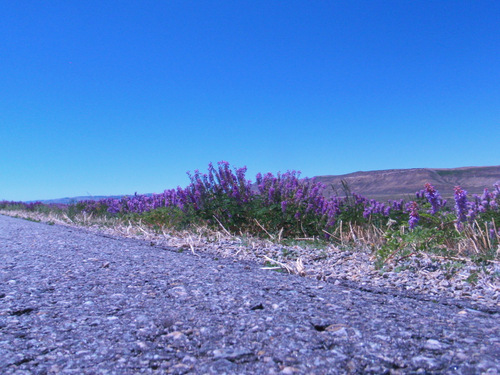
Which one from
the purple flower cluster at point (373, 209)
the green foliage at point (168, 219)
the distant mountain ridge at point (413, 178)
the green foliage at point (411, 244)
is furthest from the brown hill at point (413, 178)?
the green foliage at point (411, 244)

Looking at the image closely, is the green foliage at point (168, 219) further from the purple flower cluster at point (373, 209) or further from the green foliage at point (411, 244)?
the green foliage at point (411, 244)

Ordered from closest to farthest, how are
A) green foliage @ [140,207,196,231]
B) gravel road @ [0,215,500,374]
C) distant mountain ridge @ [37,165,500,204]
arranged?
gravel road @ [0,215,500,374] < green foliage @ [140,207,196,231] < distant mountain ridge @ [37,165,500,204]

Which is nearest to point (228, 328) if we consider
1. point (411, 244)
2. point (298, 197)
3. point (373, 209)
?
point (411, 244)

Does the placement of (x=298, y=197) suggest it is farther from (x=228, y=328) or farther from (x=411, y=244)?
(x=228, y=328)

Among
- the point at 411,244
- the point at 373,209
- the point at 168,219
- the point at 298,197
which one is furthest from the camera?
the point at 168,219

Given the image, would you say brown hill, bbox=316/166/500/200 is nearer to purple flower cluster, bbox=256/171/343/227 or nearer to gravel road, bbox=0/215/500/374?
purple flower cluster, bbox=256/171/343/227

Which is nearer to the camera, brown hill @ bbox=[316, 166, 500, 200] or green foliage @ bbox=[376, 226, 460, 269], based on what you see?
green foliage @ bbox=[376, 226, 460, 269]

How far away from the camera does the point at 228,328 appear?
6.88ft

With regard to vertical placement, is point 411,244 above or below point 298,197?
below

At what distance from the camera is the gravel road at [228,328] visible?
1.68 meters

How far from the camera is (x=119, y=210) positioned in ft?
43.7

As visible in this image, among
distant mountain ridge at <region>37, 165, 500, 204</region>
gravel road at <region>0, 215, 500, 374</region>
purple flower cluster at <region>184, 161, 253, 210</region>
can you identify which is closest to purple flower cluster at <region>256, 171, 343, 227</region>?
purple flower cluster at <region>184, 161, 253, 210</region>

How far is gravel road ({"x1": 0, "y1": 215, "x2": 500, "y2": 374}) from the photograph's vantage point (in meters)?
1.68

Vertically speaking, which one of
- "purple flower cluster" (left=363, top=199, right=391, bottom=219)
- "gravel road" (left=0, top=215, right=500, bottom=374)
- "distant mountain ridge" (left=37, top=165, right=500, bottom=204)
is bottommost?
"gravel road" (left=0, top=215, right=500, bottom=374)
